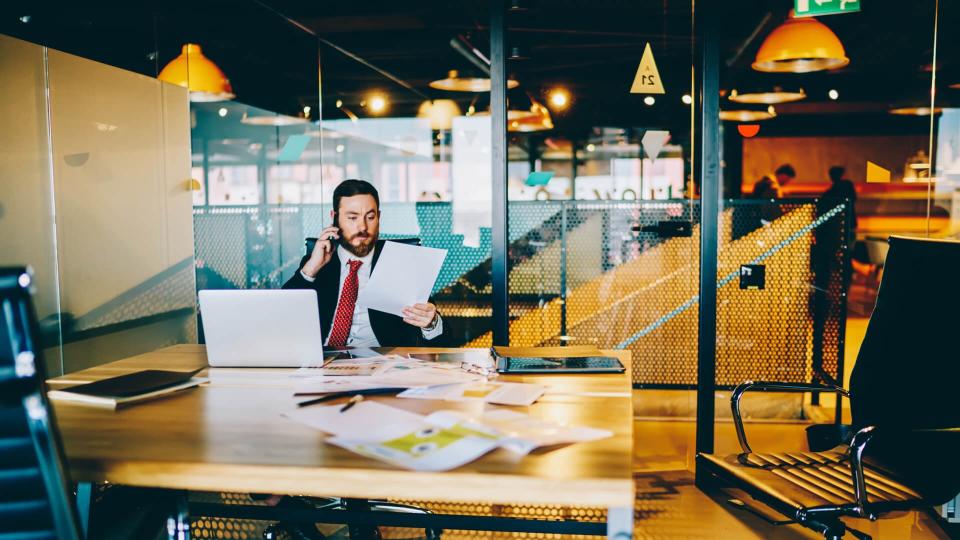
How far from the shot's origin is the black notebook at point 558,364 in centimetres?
194

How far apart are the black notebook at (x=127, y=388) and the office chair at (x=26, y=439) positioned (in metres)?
0.53

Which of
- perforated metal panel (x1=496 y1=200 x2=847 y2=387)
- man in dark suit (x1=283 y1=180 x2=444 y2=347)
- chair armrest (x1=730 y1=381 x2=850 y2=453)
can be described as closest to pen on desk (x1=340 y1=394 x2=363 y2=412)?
man in dark suit (x1=283 y1=180 x2=444 y2=347)

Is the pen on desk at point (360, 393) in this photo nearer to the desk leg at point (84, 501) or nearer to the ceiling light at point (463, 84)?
the desk leg at point (84, 501)

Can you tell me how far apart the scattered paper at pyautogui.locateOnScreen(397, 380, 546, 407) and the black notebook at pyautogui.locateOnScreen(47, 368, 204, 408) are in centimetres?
57

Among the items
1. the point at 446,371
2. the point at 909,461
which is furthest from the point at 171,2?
the point at 909,461

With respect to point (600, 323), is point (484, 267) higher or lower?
higher

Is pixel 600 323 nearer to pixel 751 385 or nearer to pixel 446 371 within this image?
pixel 751 385

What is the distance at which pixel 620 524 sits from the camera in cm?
118

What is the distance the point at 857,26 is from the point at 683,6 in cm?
109

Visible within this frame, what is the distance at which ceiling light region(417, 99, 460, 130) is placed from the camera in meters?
3.83

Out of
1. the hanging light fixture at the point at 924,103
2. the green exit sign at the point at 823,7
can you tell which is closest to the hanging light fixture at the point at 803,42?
the green exit sign at the point at 823,7

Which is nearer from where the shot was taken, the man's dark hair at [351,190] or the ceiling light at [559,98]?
the man's dark hair at [351,190]

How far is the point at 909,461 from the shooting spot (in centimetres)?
216

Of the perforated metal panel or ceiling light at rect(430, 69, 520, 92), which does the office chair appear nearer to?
the perforated metal panel
